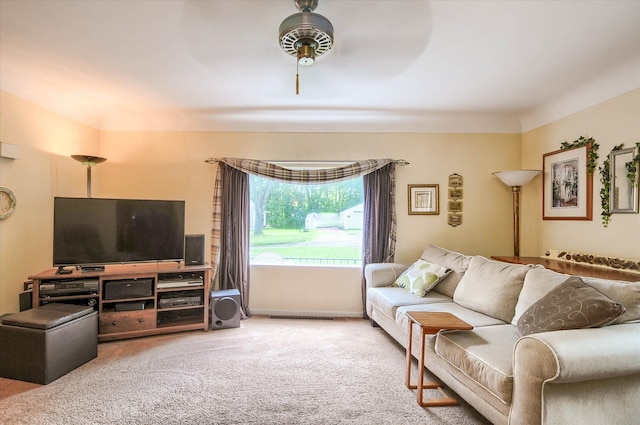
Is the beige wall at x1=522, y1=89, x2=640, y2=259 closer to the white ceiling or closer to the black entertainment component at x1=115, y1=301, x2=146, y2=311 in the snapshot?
the white ceiling

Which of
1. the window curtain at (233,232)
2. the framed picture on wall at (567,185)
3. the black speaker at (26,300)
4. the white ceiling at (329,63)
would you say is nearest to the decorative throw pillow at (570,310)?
the framed picture on wall at (567,185)

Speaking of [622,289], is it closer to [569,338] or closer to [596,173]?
[569,338]

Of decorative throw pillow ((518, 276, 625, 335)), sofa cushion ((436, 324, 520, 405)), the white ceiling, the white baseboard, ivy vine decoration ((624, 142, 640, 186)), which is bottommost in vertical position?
the white baseboard

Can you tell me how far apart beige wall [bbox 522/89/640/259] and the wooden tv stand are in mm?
3804

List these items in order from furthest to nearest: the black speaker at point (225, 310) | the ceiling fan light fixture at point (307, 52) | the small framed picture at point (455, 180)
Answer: the small framed picture at point (455, 180) < the black speaker at point (225, 310) < the ceiling fan light fixture at point (307, 52)

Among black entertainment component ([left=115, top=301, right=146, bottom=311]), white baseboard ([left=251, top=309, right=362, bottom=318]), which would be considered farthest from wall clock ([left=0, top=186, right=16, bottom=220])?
white baseboard ([left=251, top=309, right=362, bottom=318])

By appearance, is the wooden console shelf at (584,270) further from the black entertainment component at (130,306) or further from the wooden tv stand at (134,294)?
the black entertainment component at (130,306)

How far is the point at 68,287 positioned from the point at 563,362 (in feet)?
12.6

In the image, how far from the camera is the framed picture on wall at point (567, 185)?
2953 millimetres

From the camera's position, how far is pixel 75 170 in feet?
11.9

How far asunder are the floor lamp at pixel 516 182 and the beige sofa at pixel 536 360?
1337mm

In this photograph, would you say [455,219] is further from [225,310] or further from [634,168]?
[225,310]

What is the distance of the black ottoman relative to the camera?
7.54 feet

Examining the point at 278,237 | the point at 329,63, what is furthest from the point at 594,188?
the point at 278,237
